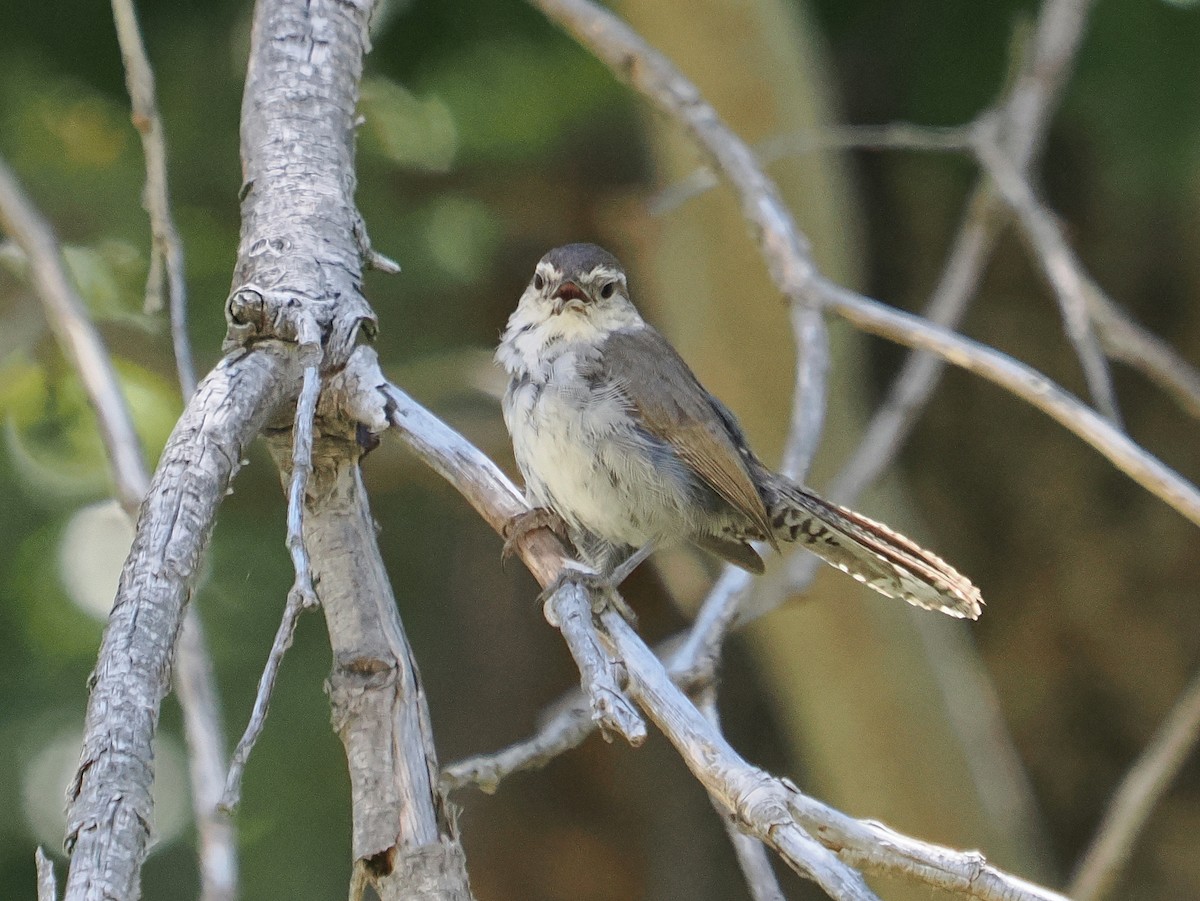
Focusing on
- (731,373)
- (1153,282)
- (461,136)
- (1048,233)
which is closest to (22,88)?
(461,136)

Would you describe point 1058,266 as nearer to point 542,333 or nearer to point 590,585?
point 542,333

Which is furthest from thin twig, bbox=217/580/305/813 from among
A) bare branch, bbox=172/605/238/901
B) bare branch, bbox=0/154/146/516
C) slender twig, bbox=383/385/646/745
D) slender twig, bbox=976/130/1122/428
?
slender twig, bbox=976/130/1122/428

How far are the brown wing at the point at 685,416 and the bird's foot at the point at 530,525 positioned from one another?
38cm

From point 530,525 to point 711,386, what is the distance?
8.34 ft

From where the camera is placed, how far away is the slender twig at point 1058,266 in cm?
334

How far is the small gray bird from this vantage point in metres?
3.61

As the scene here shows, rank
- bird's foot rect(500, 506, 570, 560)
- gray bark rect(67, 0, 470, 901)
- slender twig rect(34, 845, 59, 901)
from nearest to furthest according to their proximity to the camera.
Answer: slender twig rect(34, 845, 59, 901) < gray bark rect(67, 0, 470, 901) < bird's foot rect(500, 506, 570, 560)

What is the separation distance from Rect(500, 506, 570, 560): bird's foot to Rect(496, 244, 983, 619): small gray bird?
2cm

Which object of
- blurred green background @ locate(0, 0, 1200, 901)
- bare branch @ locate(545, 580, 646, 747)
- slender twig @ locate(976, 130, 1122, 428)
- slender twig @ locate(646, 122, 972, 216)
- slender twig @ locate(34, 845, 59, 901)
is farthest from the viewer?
blurred green background @ locate(0, 0, 1200, 901)

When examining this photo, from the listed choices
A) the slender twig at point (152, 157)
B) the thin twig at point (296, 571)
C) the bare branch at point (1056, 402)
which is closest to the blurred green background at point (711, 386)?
the slender twig at point (152, 157)

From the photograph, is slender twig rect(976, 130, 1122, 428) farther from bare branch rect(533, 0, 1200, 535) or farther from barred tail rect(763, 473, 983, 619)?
barred tail rect(763, 473, 983, 619)

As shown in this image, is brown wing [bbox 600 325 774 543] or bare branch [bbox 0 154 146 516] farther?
brown wing [bbox 600 325 774 543]

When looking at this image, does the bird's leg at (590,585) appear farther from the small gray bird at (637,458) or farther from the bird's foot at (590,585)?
the small gray bird at (637,458)

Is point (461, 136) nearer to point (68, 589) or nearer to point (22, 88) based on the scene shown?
point (22, 88)
